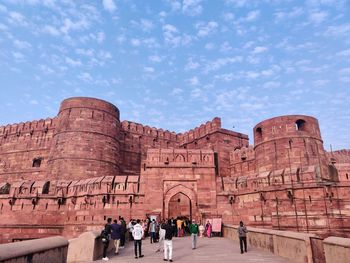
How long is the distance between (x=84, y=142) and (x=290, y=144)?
14.8 metres

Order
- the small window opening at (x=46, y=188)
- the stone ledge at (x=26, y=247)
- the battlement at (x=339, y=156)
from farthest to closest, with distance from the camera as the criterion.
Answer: the battlement at (x=339, y=156) → the small window opening at (x=46, y=188) → the stone ledge at (x=26, y=247)

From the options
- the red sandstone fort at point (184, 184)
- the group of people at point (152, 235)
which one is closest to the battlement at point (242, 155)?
the red sandstone fort at point (184, 184)

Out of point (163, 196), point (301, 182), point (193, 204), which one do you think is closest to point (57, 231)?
point (163, 196)

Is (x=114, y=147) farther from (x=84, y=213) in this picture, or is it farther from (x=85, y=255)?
(x=85, y=255)

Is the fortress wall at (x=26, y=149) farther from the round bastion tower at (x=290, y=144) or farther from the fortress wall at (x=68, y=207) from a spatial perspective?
the round bastion tower at (x=290, y=144)

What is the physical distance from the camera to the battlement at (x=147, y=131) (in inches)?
1103

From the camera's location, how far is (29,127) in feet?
92.4

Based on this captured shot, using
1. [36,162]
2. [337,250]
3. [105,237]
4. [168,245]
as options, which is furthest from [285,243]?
[36,162]

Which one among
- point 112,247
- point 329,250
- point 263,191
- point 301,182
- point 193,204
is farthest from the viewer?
point 193,204

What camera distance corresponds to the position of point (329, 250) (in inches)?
180

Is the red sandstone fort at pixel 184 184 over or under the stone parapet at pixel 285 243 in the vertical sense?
over

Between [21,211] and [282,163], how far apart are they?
16.4 metres

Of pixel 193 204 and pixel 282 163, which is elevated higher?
pixel 282 163

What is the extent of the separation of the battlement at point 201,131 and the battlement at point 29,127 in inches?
507
